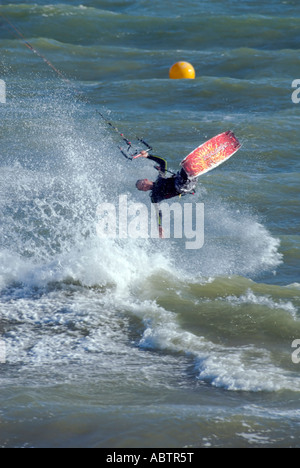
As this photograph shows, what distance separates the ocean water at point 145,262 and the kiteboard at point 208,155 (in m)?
1.60

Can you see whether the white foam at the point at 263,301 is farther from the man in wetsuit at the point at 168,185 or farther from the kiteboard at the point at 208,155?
the kiteboard at the point at 208,155

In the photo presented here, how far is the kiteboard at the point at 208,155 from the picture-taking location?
9392 millimetres

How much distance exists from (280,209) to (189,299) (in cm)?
418

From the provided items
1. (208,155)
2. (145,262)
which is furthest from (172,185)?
(145,262)

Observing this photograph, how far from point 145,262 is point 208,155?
5.98 feet

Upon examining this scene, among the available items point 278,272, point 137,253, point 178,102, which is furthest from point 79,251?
point 178,102

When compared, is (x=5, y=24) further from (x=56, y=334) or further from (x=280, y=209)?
(x=56, y=334)

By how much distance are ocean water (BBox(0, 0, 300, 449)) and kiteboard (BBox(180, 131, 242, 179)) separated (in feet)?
5.24

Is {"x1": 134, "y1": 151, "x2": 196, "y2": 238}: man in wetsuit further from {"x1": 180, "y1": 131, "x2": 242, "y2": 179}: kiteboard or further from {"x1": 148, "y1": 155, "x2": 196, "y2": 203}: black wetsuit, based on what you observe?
{"x1": 180, "y1": 131, "x2": 242, "y2": 179}: kiteboard

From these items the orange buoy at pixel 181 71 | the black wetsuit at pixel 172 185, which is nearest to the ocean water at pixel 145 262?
the orange buoy at pixel 181 71

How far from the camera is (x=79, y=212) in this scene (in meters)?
12.0

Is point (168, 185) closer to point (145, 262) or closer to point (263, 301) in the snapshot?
point (145, 262)

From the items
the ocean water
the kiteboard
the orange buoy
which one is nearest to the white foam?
the ocean water

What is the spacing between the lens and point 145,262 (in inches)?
399
